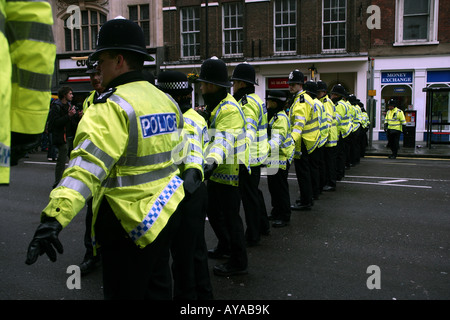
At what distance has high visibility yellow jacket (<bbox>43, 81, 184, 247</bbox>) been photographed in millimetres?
2121

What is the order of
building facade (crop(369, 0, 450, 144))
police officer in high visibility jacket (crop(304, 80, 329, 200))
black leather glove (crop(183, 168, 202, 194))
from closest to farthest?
black leather glove (crop(183, 168, 202, 194)) < police officer in high visibility jacket (crop(304, 80, 329, 200)) < building facade (crop(369, 0, 450, 144))

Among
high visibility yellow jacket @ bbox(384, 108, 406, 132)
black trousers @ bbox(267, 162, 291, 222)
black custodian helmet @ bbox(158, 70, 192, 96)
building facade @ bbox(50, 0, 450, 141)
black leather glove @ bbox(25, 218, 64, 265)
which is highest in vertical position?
building facade @ bbox(50, 0, 450, 141)

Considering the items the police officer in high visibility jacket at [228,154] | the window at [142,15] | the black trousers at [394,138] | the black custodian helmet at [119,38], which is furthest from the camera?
the window at [142,15]

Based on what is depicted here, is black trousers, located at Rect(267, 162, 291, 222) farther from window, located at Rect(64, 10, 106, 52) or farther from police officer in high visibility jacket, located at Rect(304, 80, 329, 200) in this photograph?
window, located at Rect(64, 10, 106, 52)

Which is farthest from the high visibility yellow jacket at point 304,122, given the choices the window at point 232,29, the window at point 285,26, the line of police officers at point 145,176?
the window at point 232,29

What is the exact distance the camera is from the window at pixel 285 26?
23.9m

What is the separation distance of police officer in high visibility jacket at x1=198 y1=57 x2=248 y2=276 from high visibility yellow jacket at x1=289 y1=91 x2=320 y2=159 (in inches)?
108

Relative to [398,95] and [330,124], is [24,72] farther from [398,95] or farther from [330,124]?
[398,95]

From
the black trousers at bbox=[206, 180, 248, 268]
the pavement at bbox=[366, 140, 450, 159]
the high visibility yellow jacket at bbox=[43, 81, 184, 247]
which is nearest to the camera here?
the high visibility yellow jacket at bbox=[43, 81, 184, 247]

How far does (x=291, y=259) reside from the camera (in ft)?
16.5

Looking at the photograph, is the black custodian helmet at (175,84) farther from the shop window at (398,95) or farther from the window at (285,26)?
the window at (285,26)

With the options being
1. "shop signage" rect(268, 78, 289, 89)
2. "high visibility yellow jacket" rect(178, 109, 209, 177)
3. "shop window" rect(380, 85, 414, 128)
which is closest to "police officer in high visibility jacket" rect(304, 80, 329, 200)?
"high visibility yellow jacket" rect(178, 109, 209, 177)

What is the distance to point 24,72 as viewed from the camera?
1.72 m

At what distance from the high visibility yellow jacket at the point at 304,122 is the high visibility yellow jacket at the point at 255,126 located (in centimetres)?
150
